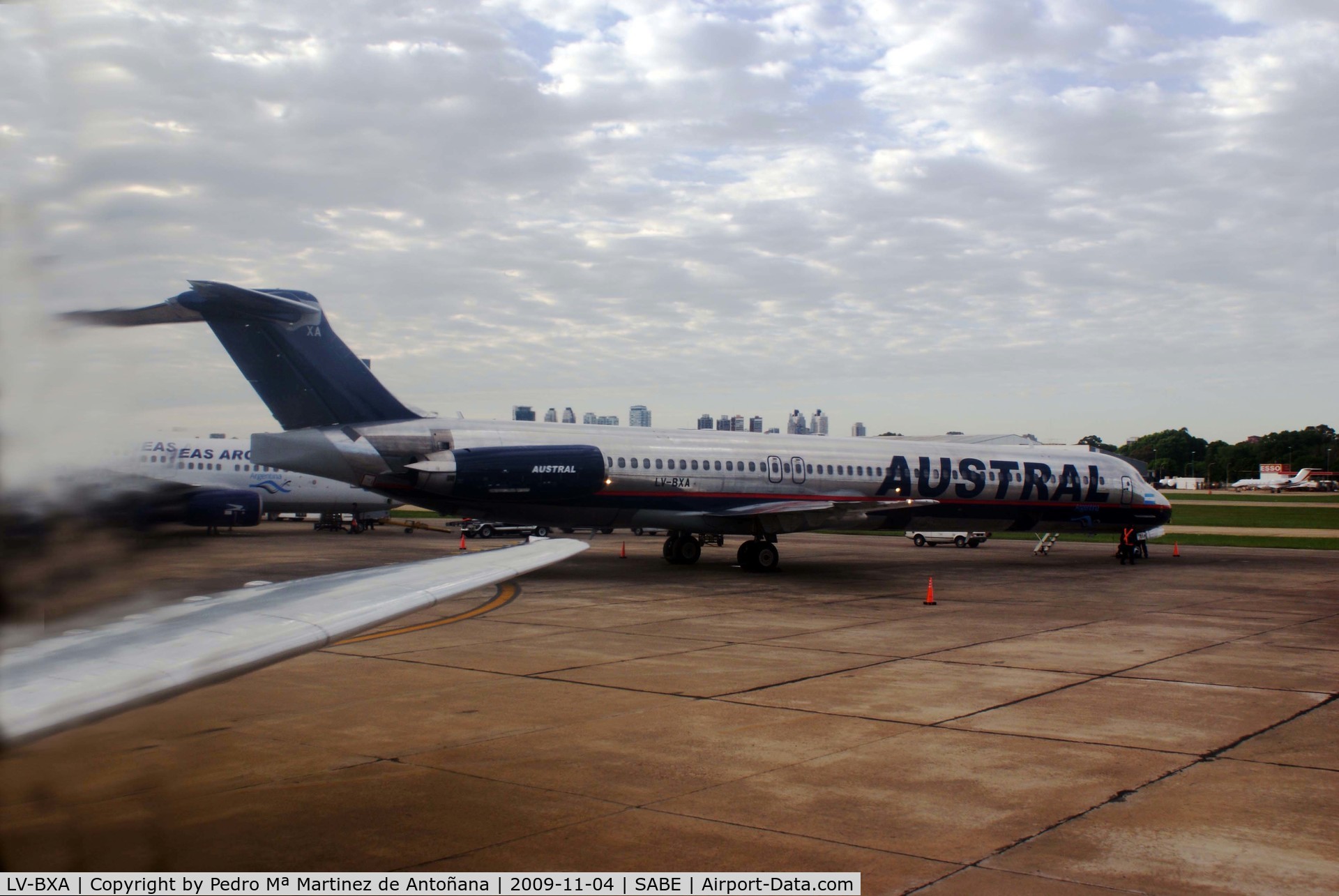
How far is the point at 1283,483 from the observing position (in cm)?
14250

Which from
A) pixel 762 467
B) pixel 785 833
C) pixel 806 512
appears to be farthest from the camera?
pixel 762 467

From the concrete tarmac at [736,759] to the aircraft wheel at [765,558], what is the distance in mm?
9156

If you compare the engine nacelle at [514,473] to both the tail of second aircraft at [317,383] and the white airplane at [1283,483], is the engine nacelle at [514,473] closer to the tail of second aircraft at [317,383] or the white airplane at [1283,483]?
the tail of second aircraft at [317,383]

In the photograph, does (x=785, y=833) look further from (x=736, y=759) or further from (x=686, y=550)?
(x=686, y=550)

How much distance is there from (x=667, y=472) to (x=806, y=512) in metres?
3.57

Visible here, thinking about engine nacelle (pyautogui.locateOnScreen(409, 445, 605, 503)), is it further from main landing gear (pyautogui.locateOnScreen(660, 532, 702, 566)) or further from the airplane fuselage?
main landing gear (pyautogui.locateOnScreen(660, 532, 702, 566))

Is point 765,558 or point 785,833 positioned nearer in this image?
point 785,833

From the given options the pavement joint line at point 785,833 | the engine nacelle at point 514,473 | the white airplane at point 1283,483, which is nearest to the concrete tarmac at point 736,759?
the pavement joint line at point 785,833

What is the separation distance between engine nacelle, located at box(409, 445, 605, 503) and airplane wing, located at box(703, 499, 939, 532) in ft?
12.0

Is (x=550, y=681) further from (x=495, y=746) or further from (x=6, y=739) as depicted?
(x=6, y=739)

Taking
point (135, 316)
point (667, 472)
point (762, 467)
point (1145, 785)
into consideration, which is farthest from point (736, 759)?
point (762, 467)

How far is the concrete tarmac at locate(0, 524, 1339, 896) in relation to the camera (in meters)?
5.43

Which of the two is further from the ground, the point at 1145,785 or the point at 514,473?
the point at 514,473

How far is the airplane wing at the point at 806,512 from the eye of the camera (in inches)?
931
